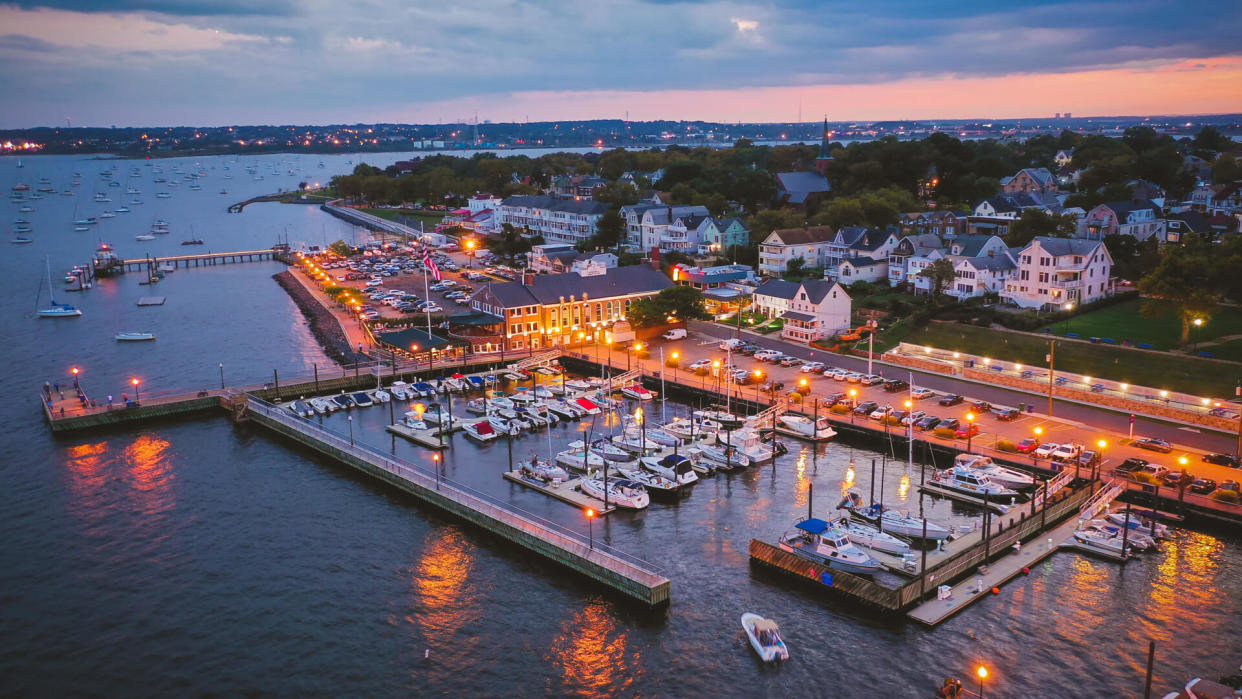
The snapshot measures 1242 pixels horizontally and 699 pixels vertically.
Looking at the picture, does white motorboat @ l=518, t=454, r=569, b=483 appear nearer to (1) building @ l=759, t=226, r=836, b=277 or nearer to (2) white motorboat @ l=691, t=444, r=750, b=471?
(2) white motorboat @ l=691, t=444, r=750, b=471

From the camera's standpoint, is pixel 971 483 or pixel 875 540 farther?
pixel 971 483

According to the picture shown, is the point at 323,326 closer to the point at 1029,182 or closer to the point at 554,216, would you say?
the point at 554,216

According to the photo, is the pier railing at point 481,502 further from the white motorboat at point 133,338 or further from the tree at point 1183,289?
the tree at point 1183,289

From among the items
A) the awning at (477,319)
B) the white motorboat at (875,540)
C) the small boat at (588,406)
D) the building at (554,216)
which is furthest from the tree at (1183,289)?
the building at (554,216)

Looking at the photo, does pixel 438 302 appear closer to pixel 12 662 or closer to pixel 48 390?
pixel 48 390

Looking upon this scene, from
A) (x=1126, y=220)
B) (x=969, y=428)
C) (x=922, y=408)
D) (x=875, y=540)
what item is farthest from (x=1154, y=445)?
(x=1126, y=220)

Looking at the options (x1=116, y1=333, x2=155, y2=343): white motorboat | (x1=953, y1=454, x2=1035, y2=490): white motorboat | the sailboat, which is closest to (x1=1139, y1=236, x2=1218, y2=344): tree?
(x1=953, y1=454, x2=1035, y2=490): white motorboat
